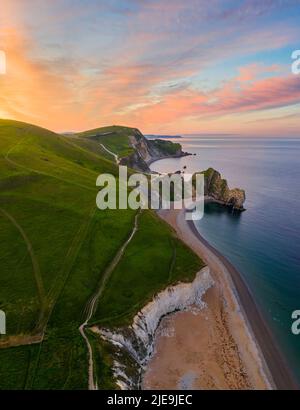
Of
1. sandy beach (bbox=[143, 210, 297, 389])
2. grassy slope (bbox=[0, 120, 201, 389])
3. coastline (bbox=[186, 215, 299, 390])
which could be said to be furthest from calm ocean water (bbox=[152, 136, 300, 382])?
grassy slope (bbox=[0, 120, 201, 389])

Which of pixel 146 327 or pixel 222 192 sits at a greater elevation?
pixel 222 192

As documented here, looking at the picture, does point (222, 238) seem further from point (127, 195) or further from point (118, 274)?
point (118, 274)

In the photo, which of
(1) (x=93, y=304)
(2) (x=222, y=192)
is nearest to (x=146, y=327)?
(1) (x=93, y=304)

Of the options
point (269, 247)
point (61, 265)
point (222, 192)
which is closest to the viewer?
point (61, 265)

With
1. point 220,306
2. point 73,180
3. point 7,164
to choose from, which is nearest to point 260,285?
point 220,306

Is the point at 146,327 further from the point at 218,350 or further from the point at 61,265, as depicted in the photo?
the point at 61,265

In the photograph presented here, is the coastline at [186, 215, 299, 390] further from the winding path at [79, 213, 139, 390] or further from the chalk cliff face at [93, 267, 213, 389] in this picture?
the winding path at [79, 213, 139, 390]
